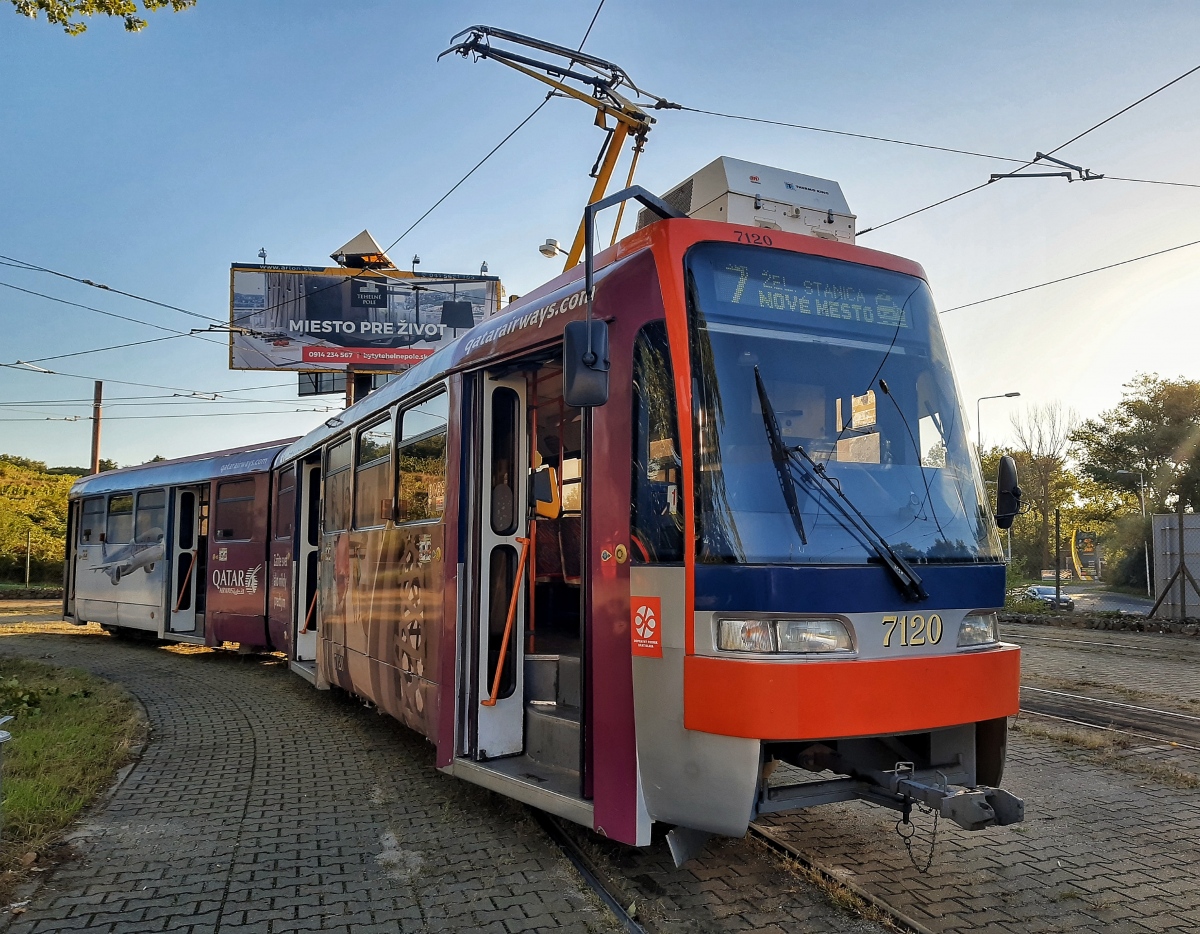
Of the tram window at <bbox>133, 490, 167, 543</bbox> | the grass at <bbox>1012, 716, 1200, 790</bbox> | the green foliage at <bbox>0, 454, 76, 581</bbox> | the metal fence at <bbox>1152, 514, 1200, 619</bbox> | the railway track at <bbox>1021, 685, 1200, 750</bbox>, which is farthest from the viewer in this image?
the green foliage at <bbox>0, 454, 76, 581</bbox>

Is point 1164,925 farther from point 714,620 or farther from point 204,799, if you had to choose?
point 204,799

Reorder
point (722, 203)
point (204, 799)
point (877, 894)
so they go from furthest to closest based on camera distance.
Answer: point (204, 799), point (722, 203), point (877, 894)

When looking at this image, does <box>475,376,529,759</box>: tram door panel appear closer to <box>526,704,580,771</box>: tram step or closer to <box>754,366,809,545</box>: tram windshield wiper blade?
<box>526,704,580,771</box>: tram step

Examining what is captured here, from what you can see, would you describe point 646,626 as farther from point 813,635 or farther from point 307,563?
point 307,563

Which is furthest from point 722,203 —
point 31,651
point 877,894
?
point 31,651

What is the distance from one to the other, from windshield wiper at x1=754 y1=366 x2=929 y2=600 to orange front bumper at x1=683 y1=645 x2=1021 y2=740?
1.12ft

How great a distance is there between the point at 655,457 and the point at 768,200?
6.33ft

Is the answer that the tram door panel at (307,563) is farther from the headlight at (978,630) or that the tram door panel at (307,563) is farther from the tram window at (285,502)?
the headlight at (978,630)

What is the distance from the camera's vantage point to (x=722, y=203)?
17.3 ft

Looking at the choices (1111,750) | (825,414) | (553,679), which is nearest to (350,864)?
(553,679)

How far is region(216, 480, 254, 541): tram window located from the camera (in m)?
13.3

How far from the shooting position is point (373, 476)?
775 cm

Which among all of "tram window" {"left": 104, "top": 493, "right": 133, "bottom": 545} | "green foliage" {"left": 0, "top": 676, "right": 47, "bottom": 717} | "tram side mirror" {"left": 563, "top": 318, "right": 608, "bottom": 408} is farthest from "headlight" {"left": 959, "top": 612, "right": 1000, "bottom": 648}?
"tram window" {"left": 104, "top": 493, "right": 133, "bottom": 545}

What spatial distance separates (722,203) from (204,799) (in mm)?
5113
